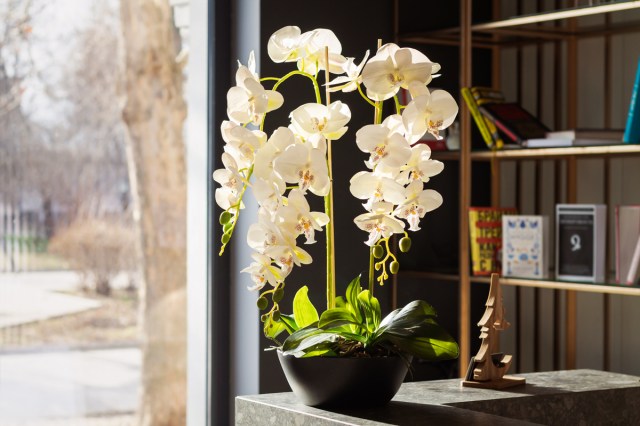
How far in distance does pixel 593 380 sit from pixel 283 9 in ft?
6.89

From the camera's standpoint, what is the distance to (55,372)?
11.8 ft

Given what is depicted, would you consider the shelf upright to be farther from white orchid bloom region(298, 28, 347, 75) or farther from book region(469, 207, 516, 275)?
white orchid bloom region(298, 28, 347, 75)

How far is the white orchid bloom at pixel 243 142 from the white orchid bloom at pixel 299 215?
0.09 meters

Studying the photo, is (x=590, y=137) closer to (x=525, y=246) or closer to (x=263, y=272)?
(x=525, y=246)

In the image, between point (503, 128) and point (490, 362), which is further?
point (503, 128)

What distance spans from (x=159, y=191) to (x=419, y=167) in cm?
241

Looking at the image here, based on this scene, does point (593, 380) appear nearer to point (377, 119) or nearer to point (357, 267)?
point (377, 119)

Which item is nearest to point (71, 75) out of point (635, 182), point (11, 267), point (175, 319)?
point (11, 267)

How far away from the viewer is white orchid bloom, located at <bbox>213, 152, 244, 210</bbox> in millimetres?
1561

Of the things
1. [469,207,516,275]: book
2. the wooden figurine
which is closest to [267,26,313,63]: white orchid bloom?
the wooden figurine

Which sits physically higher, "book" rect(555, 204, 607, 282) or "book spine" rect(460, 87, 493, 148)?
"book spine" rect(460, 87, 493, 148)

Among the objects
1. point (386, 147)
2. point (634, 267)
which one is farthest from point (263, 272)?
point (634, 267)

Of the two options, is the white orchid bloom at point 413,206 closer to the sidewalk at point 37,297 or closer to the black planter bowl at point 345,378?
the black planter bowl at point 345,378

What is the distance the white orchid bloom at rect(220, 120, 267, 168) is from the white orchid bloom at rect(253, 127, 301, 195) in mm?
18
